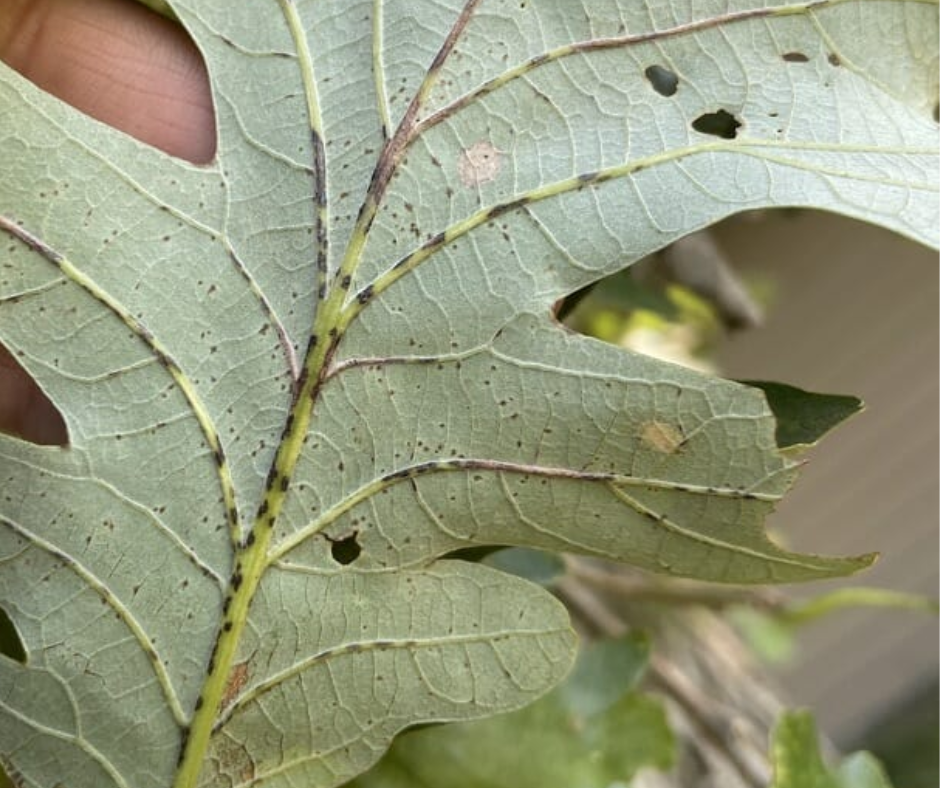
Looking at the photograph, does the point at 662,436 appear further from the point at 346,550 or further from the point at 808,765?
the point at 808,765

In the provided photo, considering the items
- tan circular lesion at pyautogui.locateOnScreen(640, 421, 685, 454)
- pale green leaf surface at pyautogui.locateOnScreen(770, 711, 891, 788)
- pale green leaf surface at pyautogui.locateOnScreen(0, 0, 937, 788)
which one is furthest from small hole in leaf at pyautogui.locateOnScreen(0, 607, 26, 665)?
pale green leaf surface at pyautogui.locateOnScreen(770, 711, 891, 788)

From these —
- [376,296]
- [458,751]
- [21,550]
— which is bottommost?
[458,751]

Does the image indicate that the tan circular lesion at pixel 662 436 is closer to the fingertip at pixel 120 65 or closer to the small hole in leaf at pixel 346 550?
the small hole in leaf at pixel 346 550

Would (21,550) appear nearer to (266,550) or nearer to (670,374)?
(266,550)

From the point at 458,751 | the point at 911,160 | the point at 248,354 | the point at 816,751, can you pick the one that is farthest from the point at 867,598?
the point at 248,354

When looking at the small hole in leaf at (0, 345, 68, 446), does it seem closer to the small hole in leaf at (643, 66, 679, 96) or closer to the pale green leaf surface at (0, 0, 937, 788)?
the pale green leaf surface at (0, 0, 937, 788)

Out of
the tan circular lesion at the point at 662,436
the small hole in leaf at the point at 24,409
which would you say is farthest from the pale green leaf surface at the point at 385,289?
the small hole in leaf at the point at 24,409
